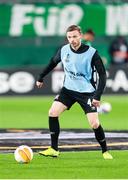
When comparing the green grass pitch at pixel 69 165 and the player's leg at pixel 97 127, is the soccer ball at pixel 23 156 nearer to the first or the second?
the green grass pitch at pixel 69 165

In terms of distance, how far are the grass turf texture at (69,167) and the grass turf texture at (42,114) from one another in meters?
5.23

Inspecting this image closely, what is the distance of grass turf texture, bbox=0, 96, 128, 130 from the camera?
18.9m

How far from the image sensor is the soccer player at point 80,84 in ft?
41.0

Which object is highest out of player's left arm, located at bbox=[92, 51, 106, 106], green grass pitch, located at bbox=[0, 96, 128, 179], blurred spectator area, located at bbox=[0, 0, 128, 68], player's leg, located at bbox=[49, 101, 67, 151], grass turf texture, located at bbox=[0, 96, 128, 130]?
player's left arm, located at bbox=[92, 51, 106, 106]

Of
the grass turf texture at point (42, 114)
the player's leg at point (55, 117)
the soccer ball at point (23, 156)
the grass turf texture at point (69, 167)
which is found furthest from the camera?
the grass turf texture at point (42, 114)

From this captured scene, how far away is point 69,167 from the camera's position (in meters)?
11.7

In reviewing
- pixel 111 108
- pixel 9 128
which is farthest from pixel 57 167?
pixel 111 108

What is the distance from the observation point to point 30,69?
26375 millimetres

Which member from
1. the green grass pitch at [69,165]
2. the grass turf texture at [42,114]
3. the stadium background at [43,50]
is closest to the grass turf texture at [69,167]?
the green grass pitch at [69,165]

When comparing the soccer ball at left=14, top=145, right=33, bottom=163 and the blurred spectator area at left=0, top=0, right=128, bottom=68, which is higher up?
the soccer ball at left=14, top=145, right=33, bottom=163

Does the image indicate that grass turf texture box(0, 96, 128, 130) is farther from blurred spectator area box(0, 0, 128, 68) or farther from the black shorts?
the black shorts

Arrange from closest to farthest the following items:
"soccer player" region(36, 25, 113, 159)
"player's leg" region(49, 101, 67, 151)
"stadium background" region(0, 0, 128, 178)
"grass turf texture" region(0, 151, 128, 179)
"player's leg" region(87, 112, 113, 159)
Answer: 1. "grass turf texture" region(0, 151, 128, 179)
2. "soccer player" region(36, 25, 113, 159)
3. "player's leg" region(87, 112, 113, 159)
4. "player's leg" region(49, 101, 67, 151)
5. "stadium background" region(0, 0, 128, 178)

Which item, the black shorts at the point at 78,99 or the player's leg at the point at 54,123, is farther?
the player's leg at the point at 54,123

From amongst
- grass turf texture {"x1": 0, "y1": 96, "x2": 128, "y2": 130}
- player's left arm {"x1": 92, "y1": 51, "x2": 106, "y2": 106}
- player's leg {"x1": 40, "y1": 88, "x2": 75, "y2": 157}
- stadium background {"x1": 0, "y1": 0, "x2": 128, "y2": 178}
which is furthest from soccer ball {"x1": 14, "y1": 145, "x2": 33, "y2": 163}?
stadium background {"x1": 0, "y1": 0, "x2": 128, "y2": 178}
